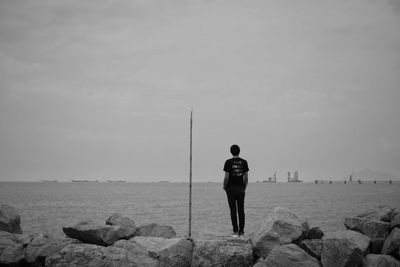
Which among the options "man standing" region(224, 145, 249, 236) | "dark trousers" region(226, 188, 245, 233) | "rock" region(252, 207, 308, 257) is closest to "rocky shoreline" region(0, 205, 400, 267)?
"rock" region(252, 207, 308, 257)

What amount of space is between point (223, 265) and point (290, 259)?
1.57 meters

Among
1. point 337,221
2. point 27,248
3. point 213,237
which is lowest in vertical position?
point 337,221

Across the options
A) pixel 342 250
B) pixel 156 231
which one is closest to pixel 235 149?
pixel 342 250

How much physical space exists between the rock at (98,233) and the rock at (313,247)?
17.6 feet

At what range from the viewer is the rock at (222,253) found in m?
8.88

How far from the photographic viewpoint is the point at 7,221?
585 inches

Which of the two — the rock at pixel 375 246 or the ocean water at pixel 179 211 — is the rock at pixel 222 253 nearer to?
the ocean water at pixel 179 211

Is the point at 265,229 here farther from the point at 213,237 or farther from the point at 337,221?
the point at 337,221

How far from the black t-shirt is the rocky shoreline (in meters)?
1.44

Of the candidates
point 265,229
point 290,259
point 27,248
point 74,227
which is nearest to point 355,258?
point 290,259

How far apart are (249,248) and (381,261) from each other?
301 centimetres

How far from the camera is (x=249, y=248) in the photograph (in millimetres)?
9281

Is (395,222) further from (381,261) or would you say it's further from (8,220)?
(8,220)

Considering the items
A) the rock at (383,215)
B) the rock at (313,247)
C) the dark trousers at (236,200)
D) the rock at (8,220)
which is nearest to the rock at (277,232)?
the rock at (313,247)
